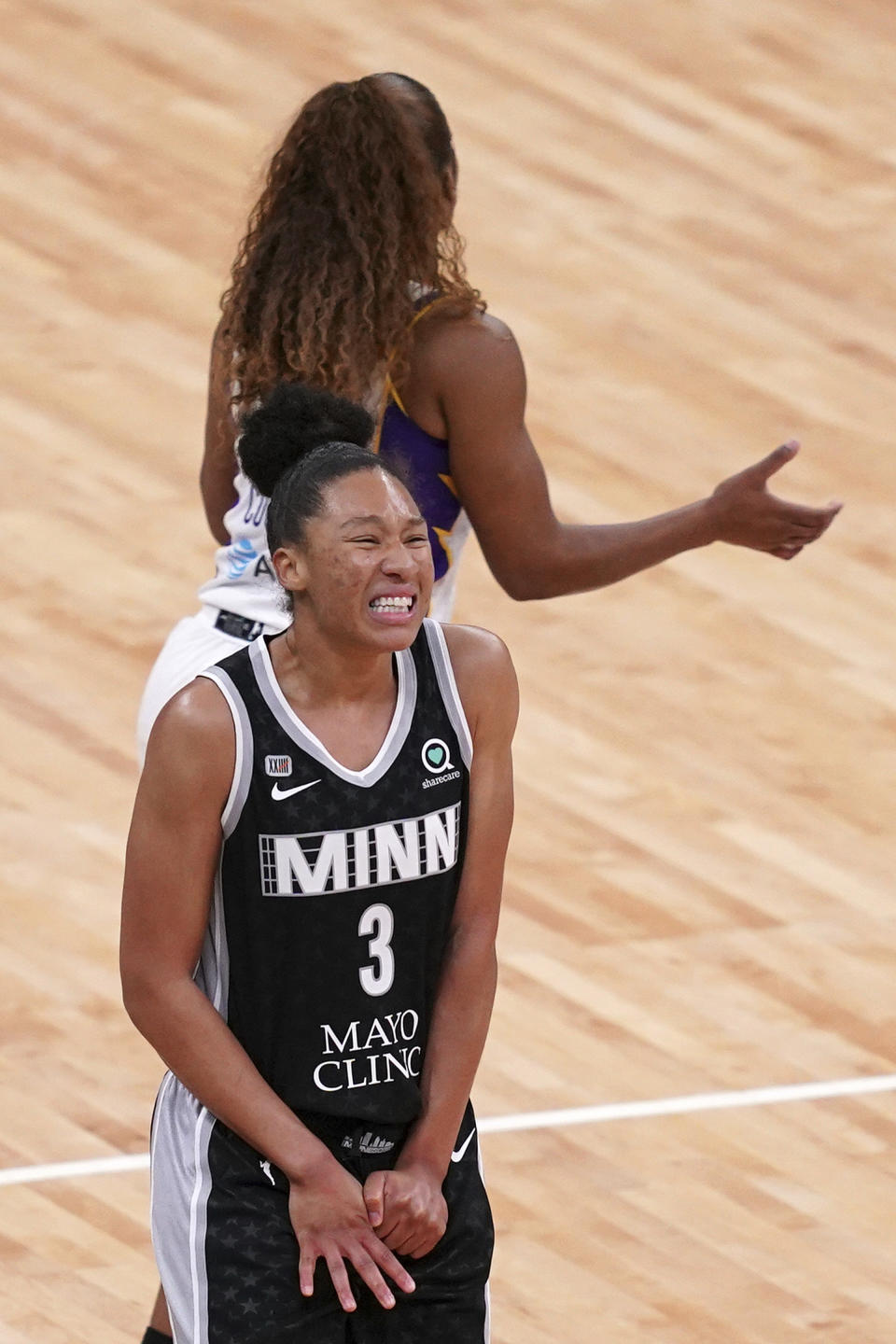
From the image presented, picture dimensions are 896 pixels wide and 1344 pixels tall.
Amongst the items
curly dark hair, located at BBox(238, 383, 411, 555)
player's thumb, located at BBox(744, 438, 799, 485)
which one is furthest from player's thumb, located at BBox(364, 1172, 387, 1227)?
player's thumb, located at BBox(744, 438, 799, 485)

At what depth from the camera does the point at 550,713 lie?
231 inches

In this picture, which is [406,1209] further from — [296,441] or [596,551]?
[596,551]

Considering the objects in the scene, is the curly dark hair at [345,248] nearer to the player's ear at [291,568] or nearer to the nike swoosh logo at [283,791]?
the player's ear at [291,568]

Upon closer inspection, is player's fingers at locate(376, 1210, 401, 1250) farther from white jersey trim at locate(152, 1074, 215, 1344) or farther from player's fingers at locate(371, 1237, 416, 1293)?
white jersey trim at locate(152, 1074, 215, 1344)

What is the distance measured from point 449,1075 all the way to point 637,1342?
1242 mm

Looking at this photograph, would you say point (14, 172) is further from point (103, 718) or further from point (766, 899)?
point (766, 899)

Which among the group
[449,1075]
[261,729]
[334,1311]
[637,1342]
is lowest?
[637,1342]

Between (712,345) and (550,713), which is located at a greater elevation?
(712,345)

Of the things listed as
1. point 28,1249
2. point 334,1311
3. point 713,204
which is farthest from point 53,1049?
point 713,204

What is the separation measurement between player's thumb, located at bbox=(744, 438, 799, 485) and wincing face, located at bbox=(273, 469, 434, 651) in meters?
0.80

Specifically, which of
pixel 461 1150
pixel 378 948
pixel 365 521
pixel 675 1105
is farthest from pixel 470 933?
pixel 675 1105

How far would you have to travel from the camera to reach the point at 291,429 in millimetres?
3004

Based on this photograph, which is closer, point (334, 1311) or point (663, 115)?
point (334, 1311)

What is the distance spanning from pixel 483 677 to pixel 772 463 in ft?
2.51
